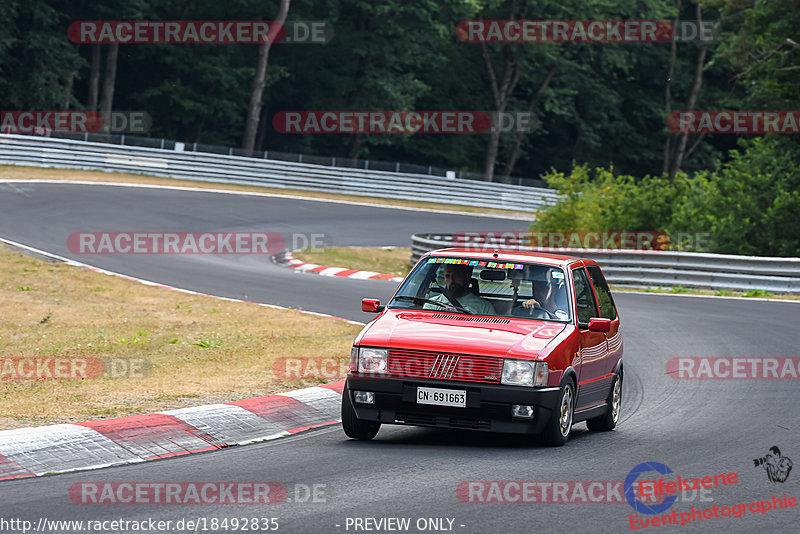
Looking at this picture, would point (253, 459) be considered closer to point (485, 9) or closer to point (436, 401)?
point (436, 401)

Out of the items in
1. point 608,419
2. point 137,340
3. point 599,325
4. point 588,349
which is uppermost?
point 599,325

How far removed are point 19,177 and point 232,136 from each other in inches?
982

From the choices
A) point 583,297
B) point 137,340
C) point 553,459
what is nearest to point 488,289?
point 583,297

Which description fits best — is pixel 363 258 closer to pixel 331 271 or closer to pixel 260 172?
pixel 331 271

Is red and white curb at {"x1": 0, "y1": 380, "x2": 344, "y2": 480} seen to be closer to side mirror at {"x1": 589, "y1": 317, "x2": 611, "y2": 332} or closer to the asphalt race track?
the asphalt race track

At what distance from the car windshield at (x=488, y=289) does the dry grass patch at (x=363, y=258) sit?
17.3 meters

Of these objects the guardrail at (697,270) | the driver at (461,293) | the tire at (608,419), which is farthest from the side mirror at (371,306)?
the guardrail at (697,270)

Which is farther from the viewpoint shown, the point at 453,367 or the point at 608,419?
the point at 608,419

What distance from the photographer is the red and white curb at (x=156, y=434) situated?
7.61 metres

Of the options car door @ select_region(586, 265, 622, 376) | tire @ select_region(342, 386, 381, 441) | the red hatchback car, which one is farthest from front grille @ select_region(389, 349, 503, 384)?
car door @ select_region(586, 265, 622, 376)

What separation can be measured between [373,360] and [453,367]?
62 centimetres

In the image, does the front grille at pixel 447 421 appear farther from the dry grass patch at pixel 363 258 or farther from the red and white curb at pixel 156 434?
the dry grass patch at pixel 363 258

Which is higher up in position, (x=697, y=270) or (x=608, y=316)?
(x=608, y=316)

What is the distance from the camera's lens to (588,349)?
9758mm
